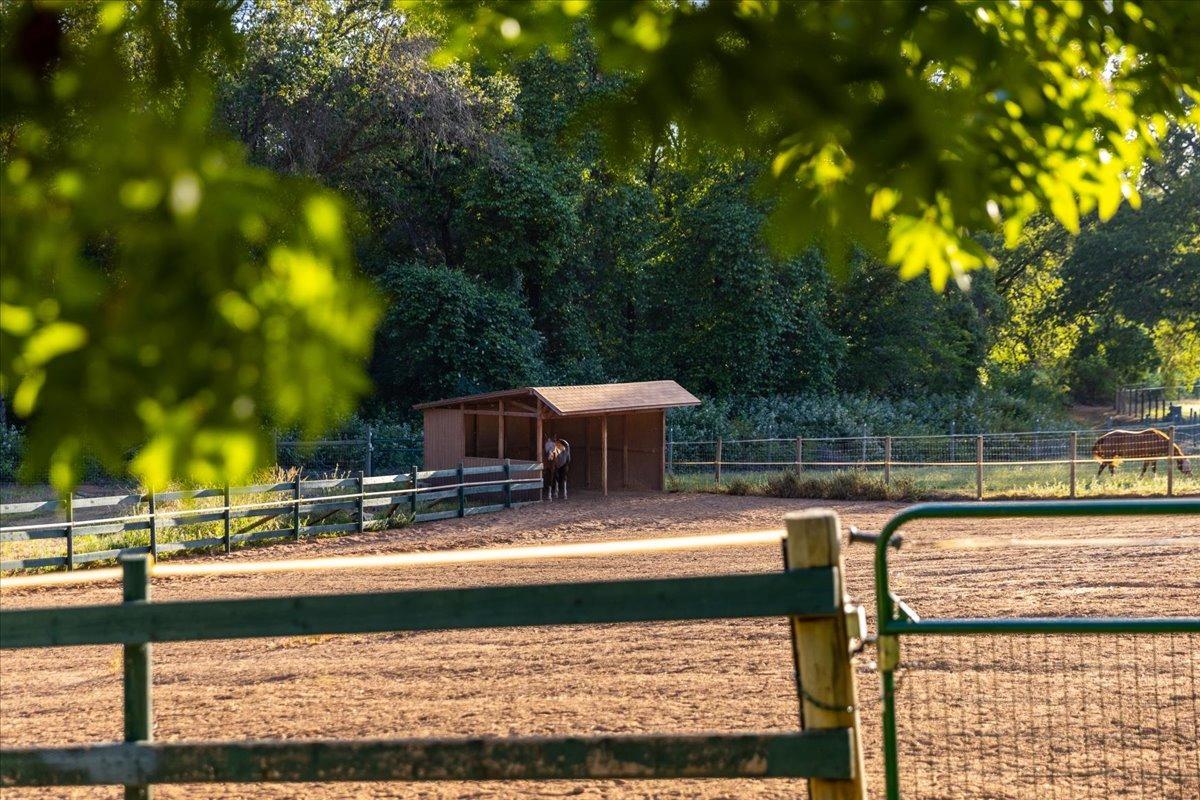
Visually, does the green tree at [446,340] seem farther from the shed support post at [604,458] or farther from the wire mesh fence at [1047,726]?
the wire mesh fence at [1047,726]

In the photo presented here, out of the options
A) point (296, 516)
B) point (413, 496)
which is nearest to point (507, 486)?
point (413, 496)

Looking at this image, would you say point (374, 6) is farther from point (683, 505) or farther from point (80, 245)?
point (80, 245)

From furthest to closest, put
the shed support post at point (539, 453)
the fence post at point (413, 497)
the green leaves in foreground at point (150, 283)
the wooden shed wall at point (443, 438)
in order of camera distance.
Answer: the wooden shed wall at point (443, 438)
the shed support post at point (539, 453)
the fence post at point (413, 497)
the green leaves in foreground at point (150, 283)

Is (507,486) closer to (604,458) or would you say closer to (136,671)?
(604,458)

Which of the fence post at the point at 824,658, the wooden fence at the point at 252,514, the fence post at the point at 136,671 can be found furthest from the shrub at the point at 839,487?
the fence post at the point at 136,671

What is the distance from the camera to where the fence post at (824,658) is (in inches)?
127

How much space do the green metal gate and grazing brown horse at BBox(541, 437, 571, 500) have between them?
16.8m

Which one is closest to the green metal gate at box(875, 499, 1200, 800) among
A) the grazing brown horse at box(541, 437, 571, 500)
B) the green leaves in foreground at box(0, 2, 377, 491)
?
the green leaves in foreground at box(0, 2, 377, 491)

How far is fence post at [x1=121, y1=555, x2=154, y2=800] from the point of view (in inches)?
133

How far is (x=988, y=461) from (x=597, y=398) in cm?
1037

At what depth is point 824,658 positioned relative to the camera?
3.29m

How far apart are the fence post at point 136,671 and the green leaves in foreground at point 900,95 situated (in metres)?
1.87

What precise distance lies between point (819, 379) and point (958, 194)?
36989mm

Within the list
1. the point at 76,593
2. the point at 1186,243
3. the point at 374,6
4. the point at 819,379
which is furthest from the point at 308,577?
the point at 1186,243
